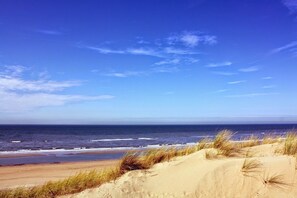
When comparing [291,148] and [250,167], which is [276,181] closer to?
[250,167]

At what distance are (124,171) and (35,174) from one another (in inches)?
335

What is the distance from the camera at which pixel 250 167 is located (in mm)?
6465

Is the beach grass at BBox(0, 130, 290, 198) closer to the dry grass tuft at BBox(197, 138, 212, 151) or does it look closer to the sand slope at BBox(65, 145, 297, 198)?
the sand slope at BBox(65, 145, 297, 198)

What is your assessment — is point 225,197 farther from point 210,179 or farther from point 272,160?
point 272,160

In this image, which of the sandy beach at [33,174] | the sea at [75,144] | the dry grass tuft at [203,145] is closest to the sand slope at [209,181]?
the dry grass tuft at [203,145]

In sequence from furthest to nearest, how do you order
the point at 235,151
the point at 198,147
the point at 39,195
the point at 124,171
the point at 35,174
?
the point at 35,174
the point at 198,147
the point at 235,151
the point at 124,171
the point at 39,195

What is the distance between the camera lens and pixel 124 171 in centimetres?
Result: 737

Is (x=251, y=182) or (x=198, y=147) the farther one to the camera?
(x=198, y=147)

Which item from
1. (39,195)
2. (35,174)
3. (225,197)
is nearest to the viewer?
(225,197)

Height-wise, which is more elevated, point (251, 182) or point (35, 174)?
point (251, 182)

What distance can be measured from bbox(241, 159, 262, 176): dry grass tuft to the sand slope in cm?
2

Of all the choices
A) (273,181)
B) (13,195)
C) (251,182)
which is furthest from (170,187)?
(13,195)

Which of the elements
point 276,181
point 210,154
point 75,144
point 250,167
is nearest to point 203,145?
point 210,154

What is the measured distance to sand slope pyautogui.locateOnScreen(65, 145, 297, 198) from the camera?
6.14 metres
